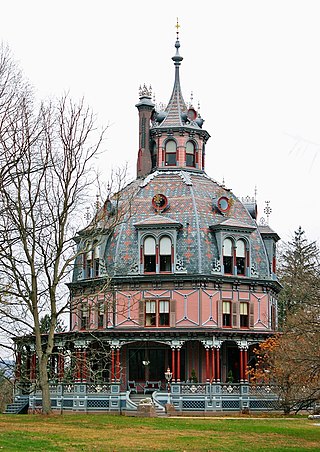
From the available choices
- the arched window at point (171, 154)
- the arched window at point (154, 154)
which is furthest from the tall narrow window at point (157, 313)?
the arched window at point (154, 154)

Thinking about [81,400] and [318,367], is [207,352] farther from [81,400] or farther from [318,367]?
[318,367]

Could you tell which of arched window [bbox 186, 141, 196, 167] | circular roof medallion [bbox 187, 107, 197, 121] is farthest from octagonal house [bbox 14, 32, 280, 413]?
circular roof medallion [bbox 187, 107, 197, 121]

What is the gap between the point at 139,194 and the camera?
196 feet

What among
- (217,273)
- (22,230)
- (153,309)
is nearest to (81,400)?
(153,309)

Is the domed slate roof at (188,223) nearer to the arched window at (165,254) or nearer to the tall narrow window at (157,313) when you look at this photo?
the arched window at (165,254)

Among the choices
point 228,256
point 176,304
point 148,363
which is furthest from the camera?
point 228,256

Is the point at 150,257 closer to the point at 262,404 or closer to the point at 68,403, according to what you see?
the point at 68,403

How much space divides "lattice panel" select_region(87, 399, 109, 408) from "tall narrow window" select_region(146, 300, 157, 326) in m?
6.55

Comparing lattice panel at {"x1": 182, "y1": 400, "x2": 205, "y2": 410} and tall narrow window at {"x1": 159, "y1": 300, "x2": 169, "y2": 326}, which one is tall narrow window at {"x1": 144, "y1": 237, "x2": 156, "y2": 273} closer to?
tall narrow window at {"x1": 159, "y1": 300, "x2": 169, "y2": 326}

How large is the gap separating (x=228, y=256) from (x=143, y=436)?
3088 cm

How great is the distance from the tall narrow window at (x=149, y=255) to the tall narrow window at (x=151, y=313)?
2105 millimetres

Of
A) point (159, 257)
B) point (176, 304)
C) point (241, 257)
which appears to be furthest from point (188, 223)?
point (176, 304)

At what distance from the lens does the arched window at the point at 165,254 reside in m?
56.4

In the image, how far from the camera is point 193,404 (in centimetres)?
5069
